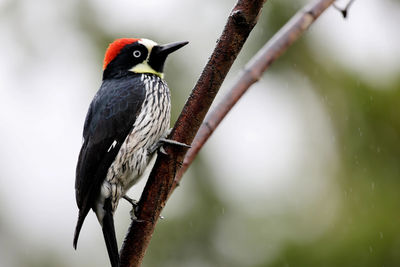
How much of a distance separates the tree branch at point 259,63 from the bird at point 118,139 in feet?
2.31

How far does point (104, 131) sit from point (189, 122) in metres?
1.26

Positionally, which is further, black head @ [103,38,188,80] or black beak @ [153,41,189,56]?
black head @ [103,38,188,80]

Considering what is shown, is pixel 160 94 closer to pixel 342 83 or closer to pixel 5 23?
pixel 342 83

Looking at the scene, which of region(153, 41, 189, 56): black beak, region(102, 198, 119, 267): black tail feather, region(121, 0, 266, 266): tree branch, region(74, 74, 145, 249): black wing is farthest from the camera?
region(153, 41, 189, 56): black beak

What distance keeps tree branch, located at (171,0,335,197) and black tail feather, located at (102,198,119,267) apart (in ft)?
1.83

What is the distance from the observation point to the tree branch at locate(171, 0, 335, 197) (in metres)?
2.32

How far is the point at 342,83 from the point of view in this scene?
5551 mm

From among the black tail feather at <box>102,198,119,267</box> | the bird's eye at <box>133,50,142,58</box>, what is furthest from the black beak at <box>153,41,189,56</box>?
the black tail feather at <box>102,198,119,267</box>

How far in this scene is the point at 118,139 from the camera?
3.47 metres

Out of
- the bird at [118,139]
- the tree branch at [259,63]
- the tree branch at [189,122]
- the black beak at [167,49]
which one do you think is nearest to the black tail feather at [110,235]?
the bird at [118,139]

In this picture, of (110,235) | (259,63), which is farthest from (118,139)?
(259,63)

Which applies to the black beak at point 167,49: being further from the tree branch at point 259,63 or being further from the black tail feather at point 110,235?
the tree branch at point 259,63

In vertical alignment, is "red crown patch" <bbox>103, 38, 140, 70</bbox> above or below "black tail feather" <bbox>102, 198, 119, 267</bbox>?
above

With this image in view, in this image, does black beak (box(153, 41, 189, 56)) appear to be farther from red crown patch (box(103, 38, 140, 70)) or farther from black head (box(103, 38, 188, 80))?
red crown patch (box(103, 38, 140, 70))
